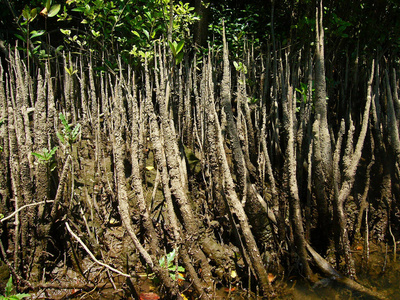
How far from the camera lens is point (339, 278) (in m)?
1.71

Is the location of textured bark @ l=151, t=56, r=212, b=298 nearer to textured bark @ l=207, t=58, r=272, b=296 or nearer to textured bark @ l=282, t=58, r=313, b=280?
textured bark @ l=207, t=58, r=272, b=296

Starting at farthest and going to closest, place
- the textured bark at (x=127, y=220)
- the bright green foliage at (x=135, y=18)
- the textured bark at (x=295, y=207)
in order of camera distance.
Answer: the bright green foliage at (x=135, y=18) < the textured bark at (x=295, y=207) < the textured bark at (x=127, y=220)

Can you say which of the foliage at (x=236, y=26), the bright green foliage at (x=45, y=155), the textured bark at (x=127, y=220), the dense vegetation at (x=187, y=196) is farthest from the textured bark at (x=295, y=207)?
the foliage at (x=236, y=26)

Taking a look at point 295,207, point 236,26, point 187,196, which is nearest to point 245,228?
point 295,207

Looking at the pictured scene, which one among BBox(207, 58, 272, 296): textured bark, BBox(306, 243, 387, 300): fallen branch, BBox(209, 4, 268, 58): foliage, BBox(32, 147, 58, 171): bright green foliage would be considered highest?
BBox(209, 4, 268, 58): foliage

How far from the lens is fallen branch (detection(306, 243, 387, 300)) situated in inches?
Answer: 64.1

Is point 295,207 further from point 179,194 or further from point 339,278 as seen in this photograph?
point 179,194

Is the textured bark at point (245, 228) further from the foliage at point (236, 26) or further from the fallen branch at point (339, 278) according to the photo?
the foliage at point (236, 26)

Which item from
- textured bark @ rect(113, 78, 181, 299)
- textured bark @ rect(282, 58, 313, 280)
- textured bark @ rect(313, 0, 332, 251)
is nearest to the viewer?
textured bark @ rect(113, 78, 181, 299)

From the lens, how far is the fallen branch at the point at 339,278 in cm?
163

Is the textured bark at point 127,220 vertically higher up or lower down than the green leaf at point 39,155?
lower down

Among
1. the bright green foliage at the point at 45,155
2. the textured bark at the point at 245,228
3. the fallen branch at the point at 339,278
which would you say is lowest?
the fallen branch at the point at 339,278

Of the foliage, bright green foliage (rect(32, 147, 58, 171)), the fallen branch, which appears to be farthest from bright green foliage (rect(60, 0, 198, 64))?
the fallen branch

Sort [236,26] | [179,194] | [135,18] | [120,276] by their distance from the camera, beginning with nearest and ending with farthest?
[179,194] → [120,276] → [135,18] → [236,26]
